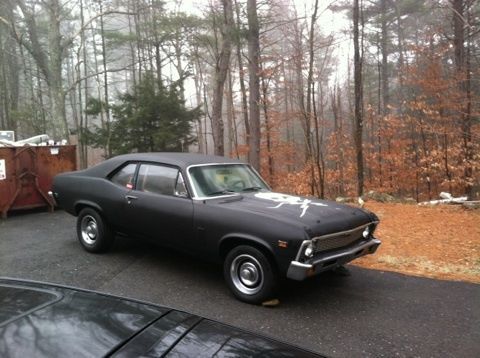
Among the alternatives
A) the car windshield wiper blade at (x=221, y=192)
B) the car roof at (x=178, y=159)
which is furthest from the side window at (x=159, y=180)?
the car windshield wiper blade at (x=221, y=192)

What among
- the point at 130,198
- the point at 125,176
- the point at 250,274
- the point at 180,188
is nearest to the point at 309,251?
the point at 250,274

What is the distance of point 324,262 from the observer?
162 inches

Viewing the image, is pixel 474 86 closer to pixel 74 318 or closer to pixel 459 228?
pixel 459 228

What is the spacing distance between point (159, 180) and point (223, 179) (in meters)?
0.87

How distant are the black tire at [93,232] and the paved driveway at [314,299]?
148mm

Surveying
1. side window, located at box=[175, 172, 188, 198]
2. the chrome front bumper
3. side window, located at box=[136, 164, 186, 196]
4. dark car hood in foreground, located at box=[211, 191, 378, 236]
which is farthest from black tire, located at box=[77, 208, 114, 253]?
the chrome front bumper

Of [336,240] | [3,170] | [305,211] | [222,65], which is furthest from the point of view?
[222,65]

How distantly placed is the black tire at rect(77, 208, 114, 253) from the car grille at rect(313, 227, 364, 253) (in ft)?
10.8

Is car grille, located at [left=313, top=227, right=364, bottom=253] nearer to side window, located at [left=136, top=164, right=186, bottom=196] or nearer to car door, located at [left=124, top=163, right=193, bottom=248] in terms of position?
car door, located at [left=124, top=163, right=193, bottom=248]

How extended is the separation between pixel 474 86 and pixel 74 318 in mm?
20449

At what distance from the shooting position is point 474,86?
18.1 meters

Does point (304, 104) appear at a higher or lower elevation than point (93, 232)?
higher

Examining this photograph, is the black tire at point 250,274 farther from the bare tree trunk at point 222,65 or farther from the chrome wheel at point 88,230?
the bare tree trunk at point 222,65

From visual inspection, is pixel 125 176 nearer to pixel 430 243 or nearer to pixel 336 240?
pixel 336 240
